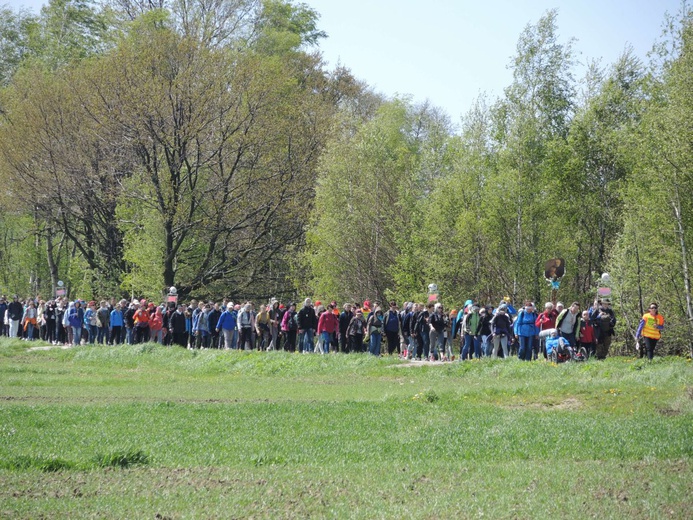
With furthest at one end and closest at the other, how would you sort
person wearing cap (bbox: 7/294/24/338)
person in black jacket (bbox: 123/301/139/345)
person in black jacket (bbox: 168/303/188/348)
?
person wearing cap (bbox: 7/294/24/338) < person in black jacket (bbox: 123/301/139/345) < person in black jacket (bbox: 168/303/188/348)

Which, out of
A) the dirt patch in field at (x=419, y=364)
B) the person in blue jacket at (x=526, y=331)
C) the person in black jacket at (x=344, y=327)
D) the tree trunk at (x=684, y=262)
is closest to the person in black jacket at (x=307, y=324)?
the person in black jacket at (x=344, y=327)

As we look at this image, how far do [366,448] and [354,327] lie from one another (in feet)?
63.8

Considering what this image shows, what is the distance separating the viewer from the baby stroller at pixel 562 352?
2494cm

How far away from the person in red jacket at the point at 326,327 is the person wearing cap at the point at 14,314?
20.8 meters

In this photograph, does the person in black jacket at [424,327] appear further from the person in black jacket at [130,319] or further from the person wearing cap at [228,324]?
the person in black jacket at [130,319]

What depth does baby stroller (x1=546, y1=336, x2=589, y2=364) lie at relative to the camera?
2494 centimetres

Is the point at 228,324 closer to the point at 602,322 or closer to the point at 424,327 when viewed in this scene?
the point at 424,327

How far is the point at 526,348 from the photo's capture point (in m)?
26.7

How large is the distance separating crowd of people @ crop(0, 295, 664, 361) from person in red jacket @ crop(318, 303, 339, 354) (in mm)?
37

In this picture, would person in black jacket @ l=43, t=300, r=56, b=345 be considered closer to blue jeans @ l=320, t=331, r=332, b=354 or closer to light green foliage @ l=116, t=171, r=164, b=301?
light green foliage @ l=116, t=171, r=164, b=301

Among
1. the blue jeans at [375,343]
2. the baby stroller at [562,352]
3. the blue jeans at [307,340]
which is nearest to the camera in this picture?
the baby stroller at [562,352]

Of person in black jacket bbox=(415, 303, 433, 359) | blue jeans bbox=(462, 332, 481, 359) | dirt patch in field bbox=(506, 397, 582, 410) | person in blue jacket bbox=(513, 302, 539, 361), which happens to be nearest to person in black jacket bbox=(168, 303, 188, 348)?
person in black jacket bbox=(415, 303, 433, 359)

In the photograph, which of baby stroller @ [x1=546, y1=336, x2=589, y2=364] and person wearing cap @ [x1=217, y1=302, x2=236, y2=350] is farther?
person wearing cap @ [x1=217, y1=302, x2=236, y2=350]

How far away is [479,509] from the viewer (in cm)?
873
